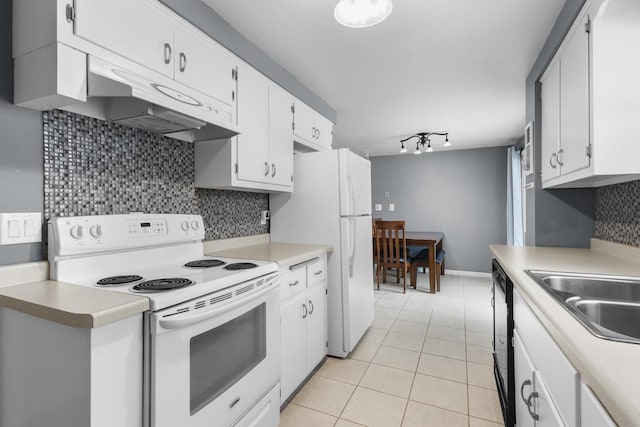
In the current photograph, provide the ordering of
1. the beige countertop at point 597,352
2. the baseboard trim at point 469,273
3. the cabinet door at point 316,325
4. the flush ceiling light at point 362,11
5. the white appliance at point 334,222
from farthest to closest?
1. the baseboard trim at point 469,273
2. the white appliance at point 334,222
3. the cabinet door at point 316,325
4. the flush ceiling light at point 362,11
5. the beige countertop at point 597,352

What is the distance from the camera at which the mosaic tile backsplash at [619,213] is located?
167 cm

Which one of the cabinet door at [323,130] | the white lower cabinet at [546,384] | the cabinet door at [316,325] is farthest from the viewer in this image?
the cabinet door at [323,130]

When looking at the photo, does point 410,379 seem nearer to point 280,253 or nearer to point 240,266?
point 280,253

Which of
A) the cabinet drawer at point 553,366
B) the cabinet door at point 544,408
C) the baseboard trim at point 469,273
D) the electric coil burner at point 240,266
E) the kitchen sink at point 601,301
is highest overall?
the electric coil burner at point 240,266

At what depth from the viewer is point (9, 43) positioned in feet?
3.81

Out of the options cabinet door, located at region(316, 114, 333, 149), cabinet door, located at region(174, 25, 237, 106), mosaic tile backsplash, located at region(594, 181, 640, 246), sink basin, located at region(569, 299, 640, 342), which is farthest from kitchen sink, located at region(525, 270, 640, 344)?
cabinet door, located at region(316, 114, 333, 149)

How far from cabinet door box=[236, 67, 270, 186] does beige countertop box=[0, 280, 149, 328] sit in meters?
1.04

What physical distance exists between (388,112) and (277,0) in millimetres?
2119

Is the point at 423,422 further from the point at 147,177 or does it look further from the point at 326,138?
the point at 326,138

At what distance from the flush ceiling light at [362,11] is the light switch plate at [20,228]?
61.1 inches

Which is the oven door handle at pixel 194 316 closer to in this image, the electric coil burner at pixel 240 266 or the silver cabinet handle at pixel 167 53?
the electric coil burner at pixel 240 266

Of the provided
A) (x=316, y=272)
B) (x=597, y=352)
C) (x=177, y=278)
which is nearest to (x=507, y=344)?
(x=597, y=352)

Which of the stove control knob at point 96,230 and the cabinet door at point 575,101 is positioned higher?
the cabinet door at point 575,101

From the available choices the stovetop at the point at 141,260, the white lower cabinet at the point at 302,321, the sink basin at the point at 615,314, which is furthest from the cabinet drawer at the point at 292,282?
the sink basin at the point at 615,314
